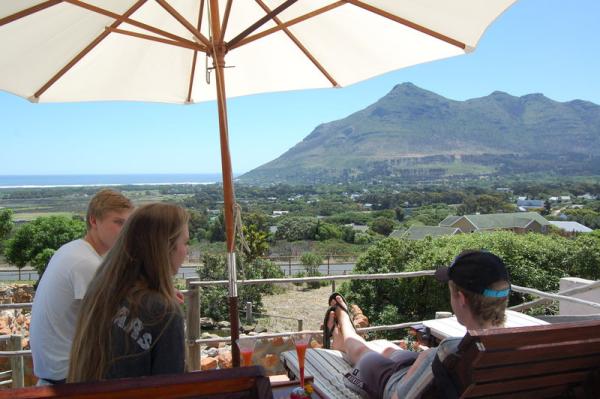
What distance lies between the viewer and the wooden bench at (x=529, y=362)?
4.39 ft

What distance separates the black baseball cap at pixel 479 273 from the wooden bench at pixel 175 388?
2.88ft

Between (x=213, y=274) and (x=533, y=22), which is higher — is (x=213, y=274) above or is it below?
below

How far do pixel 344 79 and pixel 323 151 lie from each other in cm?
18053

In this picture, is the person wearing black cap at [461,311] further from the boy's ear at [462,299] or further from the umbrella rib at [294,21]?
the umbrella rib at [294,21]

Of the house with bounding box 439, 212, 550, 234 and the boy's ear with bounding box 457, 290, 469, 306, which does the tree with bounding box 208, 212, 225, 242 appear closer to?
the house with bounding box 439, 212, 550, 234

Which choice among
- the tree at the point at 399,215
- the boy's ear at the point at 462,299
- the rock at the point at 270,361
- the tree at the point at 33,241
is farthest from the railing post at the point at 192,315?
the tree at the point at 399,215

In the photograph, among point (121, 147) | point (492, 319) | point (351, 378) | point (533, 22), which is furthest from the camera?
point (121, 147)

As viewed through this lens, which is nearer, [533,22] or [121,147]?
[533,22]

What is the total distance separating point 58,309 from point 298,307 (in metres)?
21.9

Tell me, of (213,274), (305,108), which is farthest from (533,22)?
(213,274)

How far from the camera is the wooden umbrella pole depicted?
246cm

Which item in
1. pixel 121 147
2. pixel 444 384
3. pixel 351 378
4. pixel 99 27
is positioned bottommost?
pixel 351 378

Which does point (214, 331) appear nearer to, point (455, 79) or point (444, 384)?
point (444, 384)

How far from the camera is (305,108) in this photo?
164250mm
